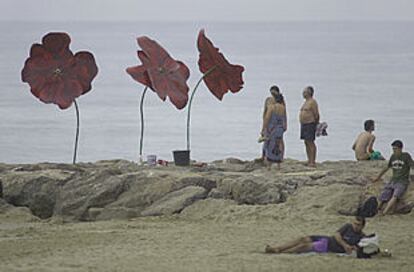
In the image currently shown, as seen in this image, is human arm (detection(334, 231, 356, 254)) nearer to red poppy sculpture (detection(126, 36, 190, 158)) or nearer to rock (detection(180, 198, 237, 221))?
rock (detection(180, 198, 237, 221))

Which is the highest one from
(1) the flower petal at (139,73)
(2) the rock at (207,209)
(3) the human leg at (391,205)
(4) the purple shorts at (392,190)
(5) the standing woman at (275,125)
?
(1) the flower petal at (139,73)

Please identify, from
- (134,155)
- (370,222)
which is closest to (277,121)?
(370,222)

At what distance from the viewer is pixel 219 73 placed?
21141 mm

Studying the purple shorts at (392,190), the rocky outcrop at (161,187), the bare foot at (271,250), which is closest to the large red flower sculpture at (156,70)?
the rocky outcrop at (161,187)

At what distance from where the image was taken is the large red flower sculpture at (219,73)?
21000mm

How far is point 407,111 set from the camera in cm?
5094

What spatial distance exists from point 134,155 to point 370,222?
65.2ft

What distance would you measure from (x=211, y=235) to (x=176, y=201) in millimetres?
1905

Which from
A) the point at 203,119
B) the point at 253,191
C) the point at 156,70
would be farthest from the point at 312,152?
the point at 203,119

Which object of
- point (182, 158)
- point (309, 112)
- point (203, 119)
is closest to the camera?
point (309, 112)

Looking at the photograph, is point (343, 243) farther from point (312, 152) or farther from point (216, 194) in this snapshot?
point (312, 152)

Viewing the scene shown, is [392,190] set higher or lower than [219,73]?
lower

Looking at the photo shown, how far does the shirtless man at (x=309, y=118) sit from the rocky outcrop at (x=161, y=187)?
0.39 m

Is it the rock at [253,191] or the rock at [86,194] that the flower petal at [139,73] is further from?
the rock at [253,191]
